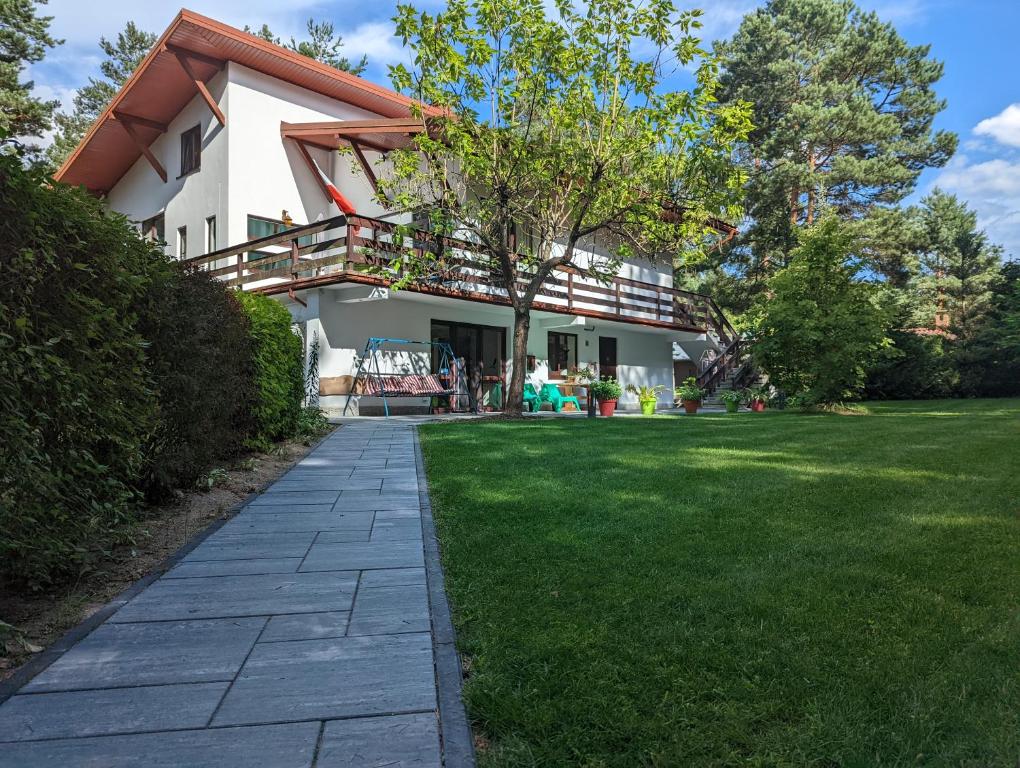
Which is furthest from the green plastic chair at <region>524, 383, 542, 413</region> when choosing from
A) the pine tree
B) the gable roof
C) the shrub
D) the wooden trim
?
the pine tree

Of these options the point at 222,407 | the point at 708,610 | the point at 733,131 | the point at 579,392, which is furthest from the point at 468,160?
the point at 708,610

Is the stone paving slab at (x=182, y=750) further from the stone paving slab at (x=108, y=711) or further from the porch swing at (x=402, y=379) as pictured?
the porch swing at (x=402, y=379)

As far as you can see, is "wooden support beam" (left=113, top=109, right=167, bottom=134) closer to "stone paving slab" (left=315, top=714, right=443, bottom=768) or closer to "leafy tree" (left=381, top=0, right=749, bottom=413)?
"leafy tree" (left=381, top=0, right=749, bottom=413)

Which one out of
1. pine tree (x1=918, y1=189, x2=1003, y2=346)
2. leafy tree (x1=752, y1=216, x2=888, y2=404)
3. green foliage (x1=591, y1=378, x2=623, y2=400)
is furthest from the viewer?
pine tree (x1=918, y1=189, x2=1003, y2=346)

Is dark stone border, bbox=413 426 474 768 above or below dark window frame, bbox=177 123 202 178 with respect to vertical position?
below

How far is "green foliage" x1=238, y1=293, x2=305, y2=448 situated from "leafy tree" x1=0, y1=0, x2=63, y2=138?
1932 centimetres

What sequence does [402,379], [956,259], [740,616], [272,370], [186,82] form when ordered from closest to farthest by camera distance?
[740,616], [272,370], [402,379], [186,82], [956,259]

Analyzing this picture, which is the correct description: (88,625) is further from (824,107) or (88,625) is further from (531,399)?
(824,107)

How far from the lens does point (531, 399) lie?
16.7 meters

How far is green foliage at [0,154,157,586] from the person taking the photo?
2482mm

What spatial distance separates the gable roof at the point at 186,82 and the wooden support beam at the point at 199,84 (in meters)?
0.07

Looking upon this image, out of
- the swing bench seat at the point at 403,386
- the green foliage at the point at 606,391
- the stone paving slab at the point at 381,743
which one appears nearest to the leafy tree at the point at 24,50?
the swing bench seat at the point at 403,386

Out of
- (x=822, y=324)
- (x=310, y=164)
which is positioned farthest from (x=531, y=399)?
(x=310, y=164)

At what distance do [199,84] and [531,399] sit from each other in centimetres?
1132
